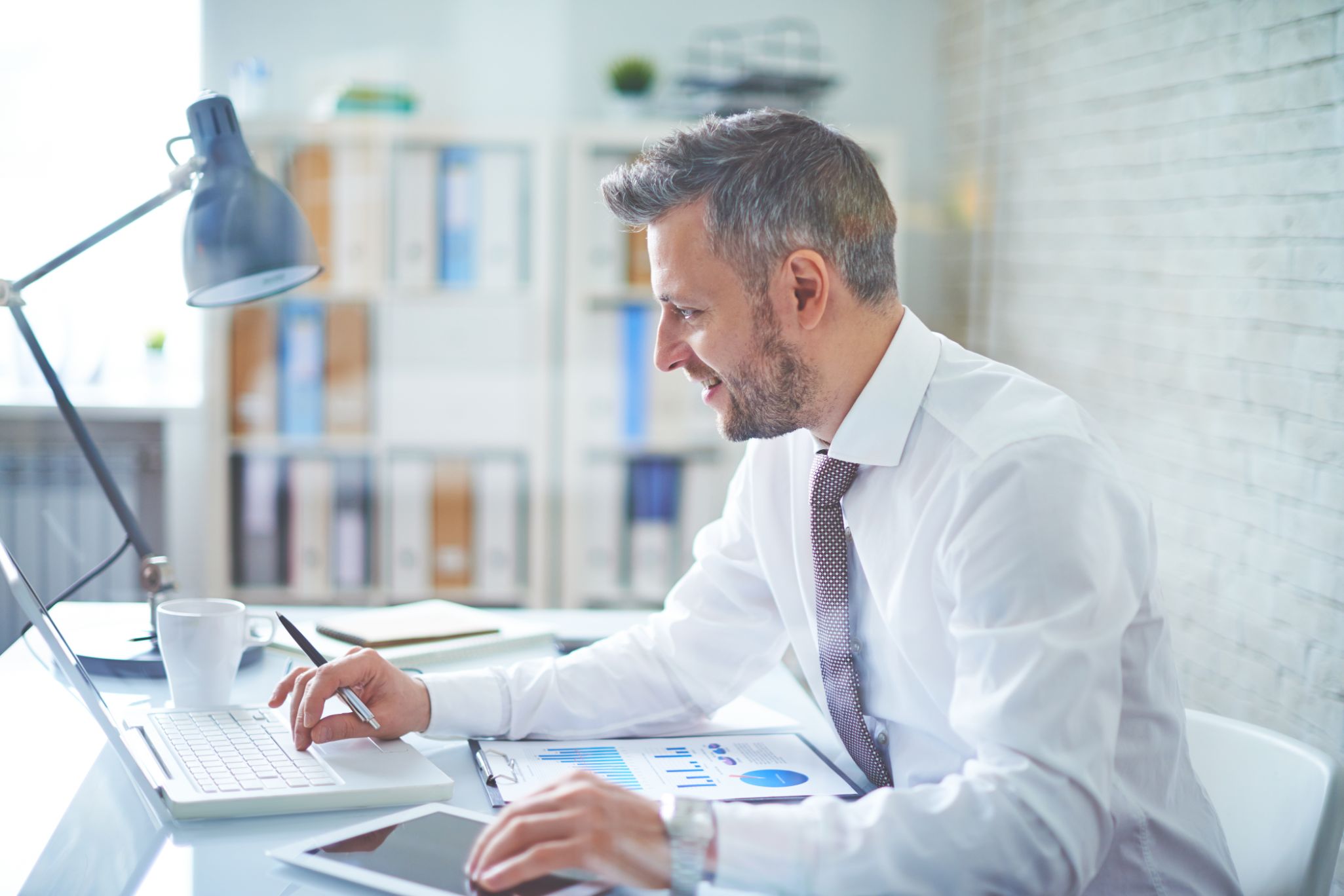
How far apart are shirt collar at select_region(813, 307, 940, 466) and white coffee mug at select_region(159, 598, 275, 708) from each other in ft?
2.04

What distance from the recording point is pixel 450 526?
120 inches

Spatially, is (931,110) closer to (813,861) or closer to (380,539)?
(380,539)

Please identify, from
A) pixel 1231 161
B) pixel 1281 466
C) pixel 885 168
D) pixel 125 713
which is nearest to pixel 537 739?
pixel 125 713

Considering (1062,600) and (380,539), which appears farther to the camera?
(380,539)

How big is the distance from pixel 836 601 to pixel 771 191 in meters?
0.40

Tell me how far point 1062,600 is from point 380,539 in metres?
2.41

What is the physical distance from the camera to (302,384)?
2941mm

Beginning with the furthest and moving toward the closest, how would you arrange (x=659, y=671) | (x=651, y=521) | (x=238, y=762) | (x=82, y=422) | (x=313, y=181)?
(x=651, y=521) < (x=313, y=181) < (x=82, y=422) < (x=659, y=671) < (x=238, y=762)

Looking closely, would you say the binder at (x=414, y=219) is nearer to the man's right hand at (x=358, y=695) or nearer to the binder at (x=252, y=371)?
the binder at (x=252, y=371)

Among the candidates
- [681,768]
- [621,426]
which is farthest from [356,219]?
[681,768]

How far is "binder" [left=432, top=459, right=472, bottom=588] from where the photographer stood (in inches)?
120

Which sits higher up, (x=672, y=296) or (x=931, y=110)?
(x=931, y=110)

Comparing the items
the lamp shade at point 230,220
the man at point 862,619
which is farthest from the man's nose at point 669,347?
the lamp shade at point 230,220

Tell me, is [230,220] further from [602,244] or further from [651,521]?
[651,521]
